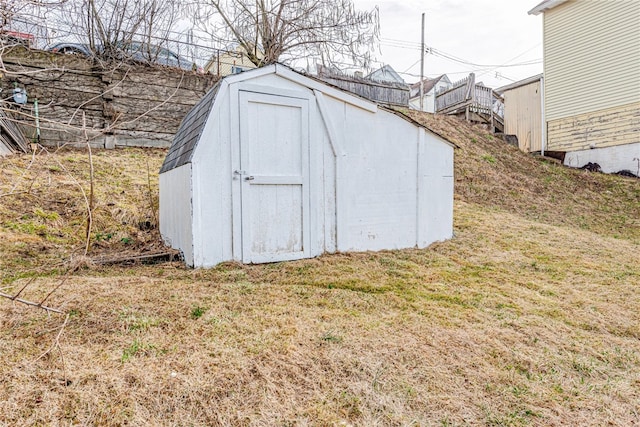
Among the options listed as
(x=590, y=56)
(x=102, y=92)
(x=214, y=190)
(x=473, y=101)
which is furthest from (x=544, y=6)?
(x=214, y=190)

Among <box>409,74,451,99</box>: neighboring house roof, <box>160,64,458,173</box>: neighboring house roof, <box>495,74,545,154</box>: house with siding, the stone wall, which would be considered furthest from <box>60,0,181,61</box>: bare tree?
<box>409,74,451,99</box>: neighboring house roof

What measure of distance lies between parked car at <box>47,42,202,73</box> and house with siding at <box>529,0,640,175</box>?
40.7 ft

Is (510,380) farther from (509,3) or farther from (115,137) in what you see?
(509,3)

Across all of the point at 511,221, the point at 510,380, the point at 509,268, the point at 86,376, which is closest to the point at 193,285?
the point at 86,376

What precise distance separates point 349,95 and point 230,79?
5.15 ft

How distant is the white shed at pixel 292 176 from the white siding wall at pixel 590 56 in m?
10.1

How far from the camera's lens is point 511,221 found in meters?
7.67

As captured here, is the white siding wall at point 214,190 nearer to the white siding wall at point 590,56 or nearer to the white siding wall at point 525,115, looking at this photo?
the white siding wall at point 590,56

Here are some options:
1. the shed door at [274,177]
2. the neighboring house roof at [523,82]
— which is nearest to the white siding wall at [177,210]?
the shed door at [274,177]

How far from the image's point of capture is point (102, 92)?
811 centimetres

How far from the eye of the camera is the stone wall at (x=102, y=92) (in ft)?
27.7

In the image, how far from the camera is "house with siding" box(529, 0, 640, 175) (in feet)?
37.9

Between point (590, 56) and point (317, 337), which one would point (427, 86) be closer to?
point (590, 56)

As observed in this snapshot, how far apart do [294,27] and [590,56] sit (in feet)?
32.1
